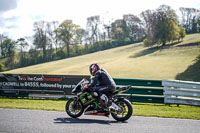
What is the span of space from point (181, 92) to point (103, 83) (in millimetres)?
4825

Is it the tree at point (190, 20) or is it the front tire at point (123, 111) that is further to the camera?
the tree at point (190, 20)

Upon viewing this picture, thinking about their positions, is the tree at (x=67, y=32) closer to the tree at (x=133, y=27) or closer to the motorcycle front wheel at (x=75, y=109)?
the tree at (x=133, y=27)

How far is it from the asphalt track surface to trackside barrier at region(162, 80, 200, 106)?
10.3 feet

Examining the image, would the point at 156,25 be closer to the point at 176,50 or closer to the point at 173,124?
the point at 176,50

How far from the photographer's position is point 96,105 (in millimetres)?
7215

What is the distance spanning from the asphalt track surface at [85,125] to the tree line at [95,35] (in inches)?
2128

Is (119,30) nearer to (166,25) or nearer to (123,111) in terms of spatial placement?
(166,25)

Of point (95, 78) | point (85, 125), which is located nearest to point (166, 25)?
point (95, 78)

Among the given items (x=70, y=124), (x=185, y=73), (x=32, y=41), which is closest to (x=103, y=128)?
(x=70, y=124)

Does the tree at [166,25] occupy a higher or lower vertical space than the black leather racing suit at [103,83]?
higher

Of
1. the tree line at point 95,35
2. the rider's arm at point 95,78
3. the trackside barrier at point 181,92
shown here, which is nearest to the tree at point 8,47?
the tree line at point 95,35

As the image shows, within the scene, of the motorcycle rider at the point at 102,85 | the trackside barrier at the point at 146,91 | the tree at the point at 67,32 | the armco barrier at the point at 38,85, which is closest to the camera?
the motorcycle rider at the point at 102,85

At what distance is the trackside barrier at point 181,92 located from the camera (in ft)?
33.0

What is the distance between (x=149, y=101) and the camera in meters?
11.1
